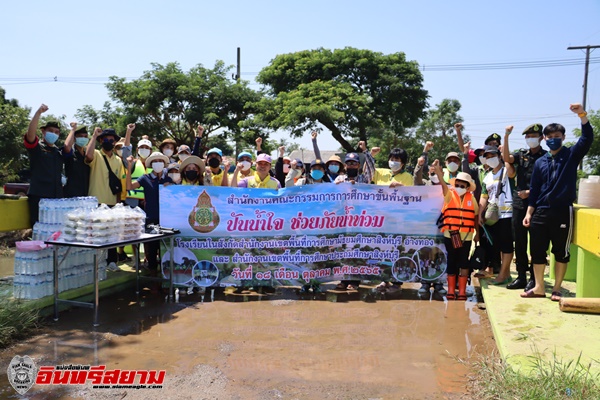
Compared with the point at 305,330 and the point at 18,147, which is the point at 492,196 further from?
the point at 18,147

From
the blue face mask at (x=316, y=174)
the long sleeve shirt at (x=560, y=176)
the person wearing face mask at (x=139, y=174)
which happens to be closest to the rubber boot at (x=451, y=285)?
the long sleeve shirt at (x=560, y=176)

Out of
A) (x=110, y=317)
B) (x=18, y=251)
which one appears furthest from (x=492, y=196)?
(x=18, y=251)

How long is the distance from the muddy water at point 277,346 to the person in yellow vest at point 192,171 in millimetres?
1708

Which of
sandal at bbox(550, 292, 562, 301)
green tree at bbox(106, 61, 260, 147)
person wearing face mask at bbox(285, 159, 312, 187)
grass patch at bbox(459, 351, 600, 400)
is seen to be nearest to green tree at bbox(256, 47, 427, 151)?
green tree at bbox(106, 61, 260, 147)

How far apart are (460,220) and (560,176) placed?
1.43 meters

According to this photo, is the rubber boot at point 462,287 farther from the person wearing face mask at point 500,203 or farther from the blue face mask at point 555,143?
the blue face mask at point 555,143

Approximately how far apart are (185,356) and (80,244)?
1938 mm

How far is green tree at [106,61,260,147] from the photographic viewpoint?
26.1 m

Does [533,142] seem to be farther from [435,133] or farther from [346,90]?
[435,133]

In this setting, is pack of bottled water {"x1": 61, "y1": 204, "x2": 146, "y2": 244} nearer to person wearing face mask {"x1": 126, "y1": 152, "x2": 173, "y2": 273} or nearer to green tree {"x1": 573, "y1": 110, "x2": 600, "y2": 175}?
person wearing face mask {"x1": 126, "y1": 152, "x2": 173, "y2": 273}

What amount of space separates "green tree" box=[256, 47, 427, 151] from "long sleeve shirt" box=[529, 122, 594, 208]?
1989 centimetres

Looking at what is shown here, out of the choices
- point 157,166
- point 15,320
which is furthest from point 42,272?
point 157,166

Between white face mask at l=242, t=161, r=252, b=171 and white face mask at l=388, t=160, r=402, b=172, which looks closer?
white face mask at l=388, t=160, r=402, b=172

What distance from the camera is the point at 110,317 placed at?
19.4ft
